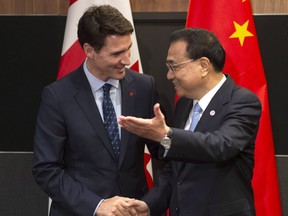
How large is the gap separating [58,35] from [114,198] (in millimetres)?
1358

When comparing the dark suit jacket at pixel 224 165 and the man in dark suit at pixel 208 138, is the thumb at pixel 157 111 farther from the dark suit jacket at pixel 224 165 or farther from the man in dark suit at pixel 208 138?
the dark suit jacket at pixel 224 165

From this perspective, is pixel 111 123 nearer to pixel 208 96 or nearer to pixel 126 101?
pixel 126 101

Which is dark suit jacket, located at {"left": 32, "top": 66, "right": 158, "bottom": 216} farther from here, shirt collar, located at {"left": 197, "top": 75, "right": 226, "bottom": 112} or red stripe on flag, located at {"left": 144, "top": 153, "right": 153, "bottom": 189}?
red stripe on flag, located at {"left": 144, "top": 153, "right": 153, "bottom": 189}

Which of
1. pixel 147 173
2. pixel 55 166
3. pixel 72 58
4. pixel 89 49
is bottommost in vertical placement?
pixel 147 173

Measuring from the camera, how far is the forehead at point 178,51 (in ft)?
7.25

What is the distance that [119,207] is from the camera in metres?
2.20

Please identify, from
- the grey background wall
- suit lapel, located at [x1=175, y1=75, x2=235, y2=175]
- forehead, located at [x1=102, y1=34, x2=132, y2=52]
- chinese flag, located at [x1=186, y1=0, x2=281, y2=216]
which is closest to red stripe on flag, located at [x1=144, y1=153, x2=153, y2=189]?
the grey background wall

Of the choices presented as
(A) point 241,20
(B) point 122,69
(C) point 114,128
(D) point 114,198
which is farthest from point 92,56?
(A) point 241,20

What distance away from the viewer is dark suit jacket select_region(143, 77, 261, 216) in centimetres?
205

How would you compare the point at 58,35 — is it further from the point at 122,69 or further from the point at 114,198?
the point at 114,198

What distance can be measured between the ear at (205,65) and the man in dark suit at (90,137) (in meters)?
0.32

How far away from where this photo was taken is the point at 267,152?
2.96m

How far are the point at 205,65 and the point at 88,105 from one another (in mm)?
503

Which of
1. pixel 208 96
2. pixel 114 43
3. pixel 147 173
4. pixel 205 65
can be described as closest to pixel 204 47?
pixel 205 65
